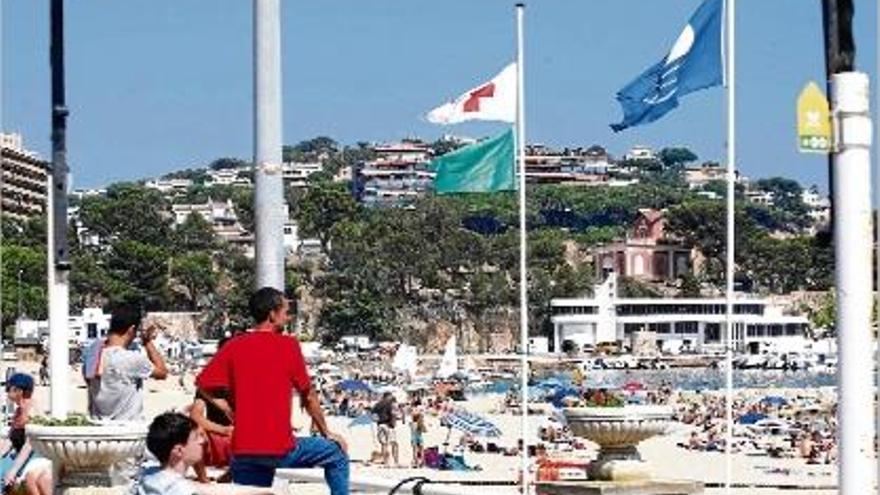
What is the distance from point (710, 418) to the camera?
6019cm

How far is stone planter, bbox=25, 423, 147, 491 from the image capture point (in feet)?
32.7

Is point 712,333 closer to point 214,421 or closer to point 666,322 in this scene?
point 666,322

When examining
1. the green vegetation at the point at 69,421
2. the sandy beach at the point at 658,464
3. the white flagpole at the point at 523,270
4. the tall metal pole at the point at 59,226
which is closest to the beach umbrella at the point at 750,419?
the sandy beach at the point at 658,464

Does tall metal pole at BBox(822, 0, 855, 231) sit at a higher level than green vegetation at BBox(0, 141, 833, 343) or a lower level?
lower

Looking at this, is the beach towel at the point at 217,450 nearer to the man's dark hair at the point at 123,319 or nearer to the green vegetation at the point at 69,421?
the green vegetation at the point at 69,421

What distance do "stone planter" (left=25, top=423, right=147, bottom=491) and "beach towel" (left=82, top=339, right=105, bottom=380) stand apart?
0.79 m

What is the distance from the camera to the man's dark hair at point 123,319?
1070 centimetres

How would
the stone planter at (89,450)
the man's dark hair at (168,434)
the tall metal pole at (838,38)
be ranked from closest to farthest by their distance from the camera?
the tall metal pole at (838,38) → the man's dark hair at (168,434) → the stone planter at (89,450)

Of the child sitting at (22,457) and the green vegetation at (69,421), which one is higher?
the green vegetation at (69,421)

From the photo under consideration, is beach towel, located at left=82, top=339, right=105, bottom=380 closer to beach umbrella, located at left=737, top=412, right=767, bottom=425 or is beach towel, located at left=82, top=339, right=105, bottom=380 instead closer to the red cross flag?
the red cross flag

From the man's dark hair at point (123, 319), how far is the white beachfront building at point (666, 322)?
137 meters

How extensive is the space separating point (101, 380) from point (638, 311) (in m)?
147

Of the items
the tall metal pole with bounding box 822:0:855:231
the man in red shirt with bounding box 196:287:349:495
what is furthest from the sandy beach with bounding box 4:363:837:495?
the tall metal pole with bounding box 822:0:855:231

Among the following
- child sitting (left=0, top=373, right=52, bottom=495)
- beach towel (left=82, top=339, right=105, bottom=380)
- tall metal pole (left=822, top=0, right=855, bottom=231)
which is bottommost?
child sitting (left=0, top=373, right=52, bottom=495)
